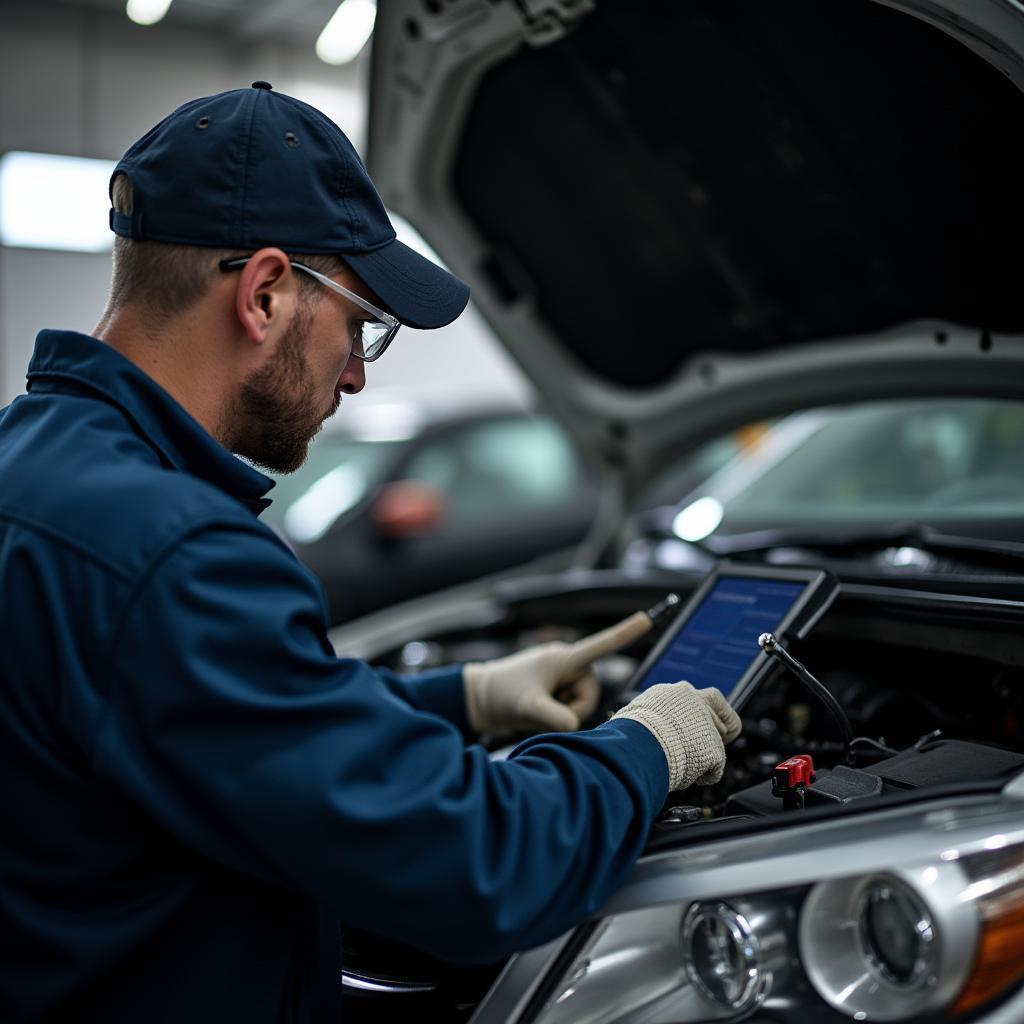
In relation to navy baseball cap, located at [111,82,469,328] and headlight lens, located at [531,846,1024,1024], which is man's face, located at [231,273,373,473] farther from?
headlight lens, located at [531,846,1024,1024]

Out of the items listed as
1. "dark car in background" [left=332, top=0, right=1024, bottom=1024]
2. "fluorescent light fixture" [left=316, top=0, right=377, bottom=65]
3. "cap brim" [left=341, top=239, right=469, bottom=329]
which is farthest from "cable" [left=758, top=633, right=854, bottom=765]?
"fluorescent light fixture" [left=316, top=0, right=377, bottom=65]

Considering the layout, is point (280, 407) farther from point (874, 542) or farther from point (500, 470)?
point (500, 470)

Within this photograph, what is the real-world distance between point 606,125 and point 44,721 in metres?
1.64

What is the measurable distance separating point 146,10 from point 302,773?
8033mm

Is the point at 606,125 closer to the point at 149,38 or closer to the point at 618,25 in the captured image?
the point at 618,25

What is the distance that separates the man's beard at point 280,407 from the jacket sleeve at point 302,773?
27 centimetres

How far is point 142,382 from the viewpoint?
115 centimetres

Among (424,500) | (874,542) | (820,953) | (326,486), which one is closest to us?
(820,953)

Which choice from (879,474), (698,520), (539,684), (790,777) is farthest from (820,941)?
(698,520)

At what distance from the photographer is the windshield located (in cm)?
210

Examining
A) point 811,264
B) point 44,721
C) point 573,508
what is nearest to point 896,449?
point 811,264

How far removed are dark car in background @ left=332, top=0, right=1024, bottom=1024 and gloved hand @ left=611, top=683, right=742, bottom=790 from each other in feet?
0.19

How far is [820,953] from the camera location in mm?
1057

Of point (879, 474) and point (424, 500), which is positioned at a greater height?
point (879, 474)
